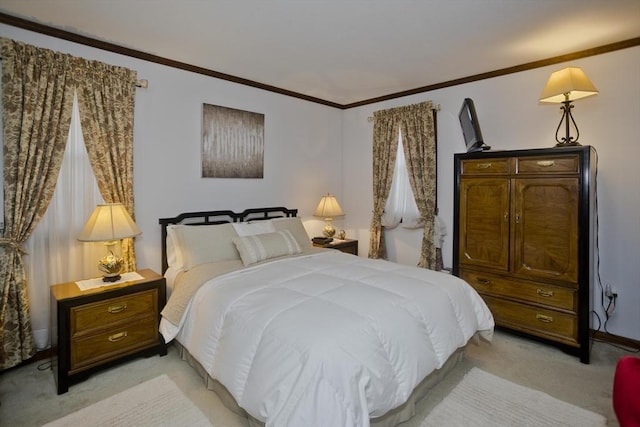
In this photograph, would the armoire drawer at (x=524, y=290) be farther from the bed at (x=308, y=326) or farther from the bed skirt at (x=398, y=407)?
the bed skirt at (x=398, y=407)

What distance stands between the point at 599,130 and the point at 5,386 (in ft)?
16.9

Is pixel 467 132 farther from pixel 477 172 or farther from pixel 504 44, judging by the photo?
pixel 504 44

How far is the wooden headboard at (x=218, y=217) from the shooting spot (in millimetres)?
3170

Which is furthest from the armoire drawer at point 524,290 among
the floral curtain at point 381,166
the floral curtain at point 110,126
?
the floral curtain at point 110,126

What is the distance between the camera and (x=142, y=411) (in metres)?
2.03

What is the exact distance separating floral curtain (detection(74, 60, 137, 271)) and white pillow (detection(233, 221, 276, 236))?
0.95 meters

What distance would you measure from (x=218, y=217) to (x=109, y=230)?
1261mm

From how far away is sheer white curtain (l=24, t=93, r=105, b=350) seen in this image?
261cm

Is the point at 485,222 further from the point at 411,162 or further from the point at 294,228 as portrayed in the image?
the point at 294,228

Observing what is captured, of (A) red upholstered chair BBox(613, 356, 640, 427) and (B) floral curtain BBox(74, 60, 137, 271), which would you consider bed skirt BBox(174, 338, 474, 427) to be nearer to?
(A) red upholstered chair BBox(613, 356, 640, 427)

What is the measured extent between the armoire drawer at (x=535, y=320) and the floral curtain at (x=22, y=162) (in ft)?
12.8

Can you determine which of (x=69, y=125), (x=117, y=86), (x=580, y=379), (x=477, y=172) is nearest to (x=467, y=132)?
(x=477, y=172)

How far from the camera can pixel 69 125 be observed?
8.74 feet

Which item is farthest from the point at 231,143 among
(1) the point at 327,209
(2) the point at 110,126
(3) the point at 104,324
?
(3) the point at 104,324
